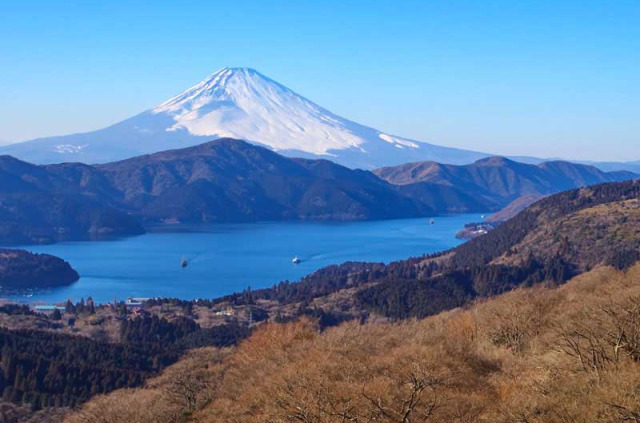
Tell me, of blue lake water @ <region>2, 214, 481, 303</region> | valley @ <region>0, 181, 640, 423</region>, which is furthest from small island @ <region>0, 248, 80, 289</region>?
valley @ <region>0, 181, 640, 423</region>

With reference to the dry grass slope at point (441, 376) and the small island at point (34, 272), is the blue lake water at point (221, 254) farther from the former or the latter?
the dry grass slope at point (441, 376)

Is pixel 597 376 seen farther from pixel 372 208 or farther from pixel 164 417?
pixel 372 208

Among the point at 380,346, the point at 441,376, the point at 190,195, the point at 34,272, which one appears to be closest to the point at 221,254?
the point at 34,272

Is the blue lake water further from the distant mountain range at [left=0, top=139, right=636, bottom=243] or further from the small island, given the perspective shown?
the distant mountain range at [left=0, top=139, right=636, bottom=243]

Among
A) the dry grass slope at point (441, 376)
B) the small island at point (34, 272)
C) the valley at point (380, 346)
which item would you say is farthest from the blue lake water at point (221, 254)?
the dry grass slope at point (441, 376)

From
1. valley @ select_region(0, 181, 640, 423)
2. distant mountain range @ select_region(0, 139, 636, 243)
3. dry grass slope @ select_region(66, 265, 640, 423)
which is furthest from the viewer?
distant mountain range @ select_region(0, 139, 636, 243)
